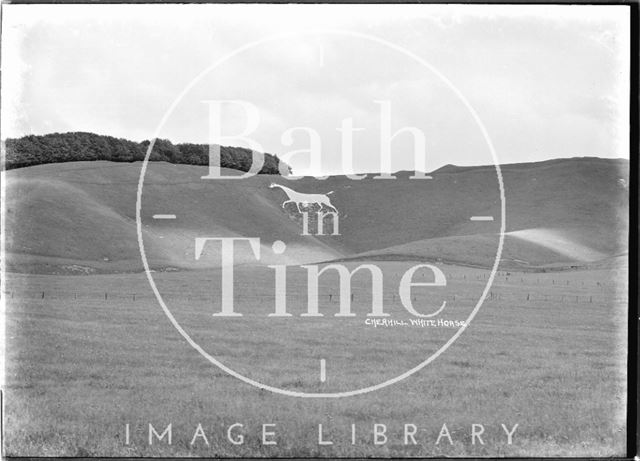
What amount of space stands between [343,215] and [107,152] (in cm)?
395

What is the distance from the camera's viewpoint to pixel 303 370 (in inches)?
396

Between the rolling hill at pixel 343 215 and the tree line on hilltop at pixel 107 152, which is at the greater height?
the tree line on hilltop at pixel 107 152

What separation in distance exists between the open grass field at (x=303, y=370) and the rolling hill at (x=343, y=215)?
428 millimetres

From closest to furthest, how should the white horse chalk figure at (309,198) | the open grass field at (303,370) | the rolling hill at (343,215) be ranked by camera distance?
the open grass field at (303,370), the rolling hill at (343,215), the white horse chalk figure at (309,198)

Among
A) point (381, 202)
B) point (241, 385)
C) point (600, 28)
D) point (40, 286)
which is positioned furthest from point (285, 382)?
point (600, 28)

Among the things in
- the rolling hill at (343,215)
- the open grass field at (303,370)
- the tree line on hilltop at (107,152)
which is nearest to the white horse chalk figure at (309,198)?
the rolling hill at (343,215)

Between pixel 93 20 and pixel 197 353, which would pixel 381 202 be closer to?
pixel 197 353

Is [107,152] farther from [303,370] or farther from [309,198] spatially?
[303,370]

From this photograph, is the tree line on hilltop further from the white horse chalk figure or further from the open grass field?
the open grass field

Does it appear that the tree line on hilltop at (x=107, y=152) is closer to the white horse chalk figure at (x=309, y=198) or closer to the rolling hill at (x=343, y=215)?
the rolling hill at (x=343, y=215)

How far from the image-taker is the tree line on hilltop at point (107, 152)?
10031 mm

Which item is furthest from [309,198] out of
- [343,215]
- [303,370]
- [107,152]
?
[107,152]

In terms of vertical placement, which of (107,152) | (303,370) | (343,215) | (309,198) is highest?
(107,152)

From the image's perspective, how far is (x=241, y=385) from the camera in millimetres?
9781
